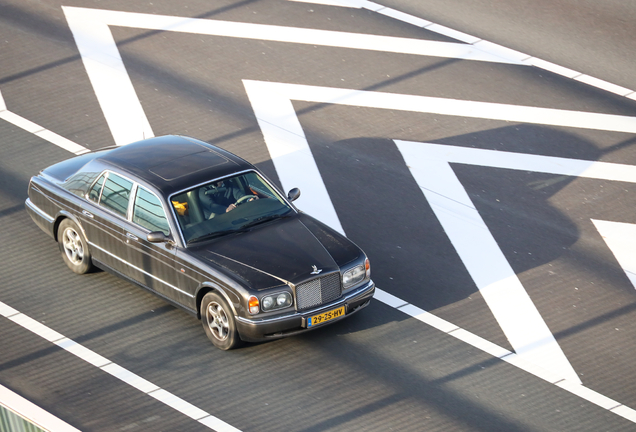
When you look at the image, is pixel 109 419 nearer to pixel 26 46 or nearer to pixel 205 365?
pixel 205 365

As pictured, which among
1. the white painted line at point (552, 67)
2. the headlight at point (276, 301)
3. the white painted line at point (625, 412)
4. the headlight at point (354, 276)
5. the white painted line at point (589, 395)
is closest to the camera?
the white painted line at point (625, 412)

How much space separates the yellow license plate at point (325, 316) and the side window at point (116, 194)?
2.62 meters

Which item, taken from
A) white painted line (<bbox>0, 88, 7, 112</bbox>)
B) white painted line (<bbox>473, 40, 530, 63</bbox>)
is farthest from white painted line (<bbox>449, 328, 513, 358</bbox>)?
white painted line (<bbox>0, 88, 7, 112</bbox>)

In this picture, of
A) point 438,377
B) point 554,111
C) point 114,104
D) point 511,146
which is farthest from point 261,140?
point 438,377

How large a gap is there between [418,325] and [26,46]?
1045 centimetres

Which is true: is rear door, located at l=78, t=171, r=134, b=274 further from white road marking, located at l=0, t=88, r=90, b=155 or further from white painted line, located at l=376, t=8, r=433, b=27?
white painted line, located at l=376, t=8, r=433, b=27

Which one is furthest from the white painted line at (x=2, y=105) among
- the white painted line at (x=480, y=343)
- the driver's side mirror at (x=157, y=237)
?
the white painted line at (x=480, y=343)

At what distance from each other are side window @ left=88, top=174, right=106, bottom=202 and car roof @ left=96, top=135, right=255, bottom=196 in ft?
0.75

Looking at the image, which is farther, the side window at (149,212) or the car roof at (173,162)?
the car roof at (173,162)

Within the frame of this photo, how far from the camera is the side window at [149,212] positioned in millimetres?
10867

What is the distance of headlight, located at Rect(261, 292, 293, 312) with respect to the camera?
33.3 ft

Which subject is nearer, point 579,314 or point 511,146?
point 579,314

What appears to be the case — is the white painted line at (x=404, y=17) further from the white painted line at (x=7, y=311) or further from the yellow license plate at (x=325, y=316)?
the white painted line at (x=7, y=311)

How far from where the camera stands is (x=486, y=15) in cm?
1978
